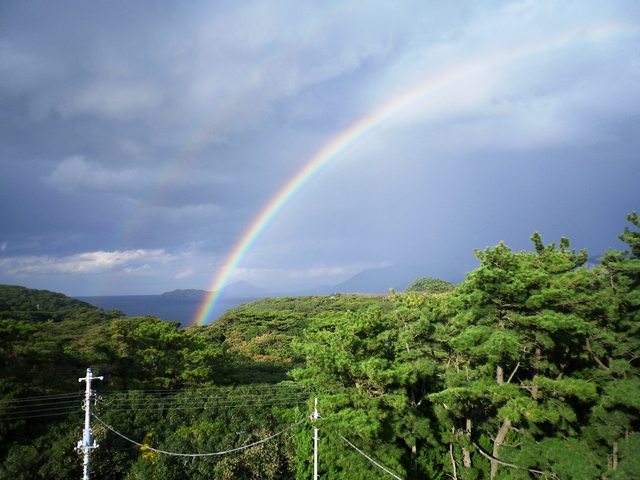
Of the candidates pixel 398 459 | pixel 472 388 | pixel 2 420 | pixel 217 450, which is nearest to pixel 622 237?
pixel 472 388

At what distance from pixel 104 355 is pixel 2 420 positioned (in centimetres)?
541

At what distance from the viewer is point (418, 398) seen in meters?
11.9

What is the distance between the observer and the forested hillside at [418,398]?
909 centimetres

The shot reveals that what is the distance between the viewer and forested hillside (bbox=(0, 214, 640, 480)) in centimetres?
909

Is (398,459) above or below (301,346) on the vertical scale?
below

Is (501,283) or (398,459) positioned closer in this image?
(501,283)

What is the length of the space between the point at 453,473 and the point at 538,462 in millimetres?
3228

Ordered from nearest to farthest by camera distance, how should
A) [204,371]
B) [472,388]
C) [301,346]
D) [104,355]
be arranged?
[472,388]
[301,346]
[204,371]
[104,355]

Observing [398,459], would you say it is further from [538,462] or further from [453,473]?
[538,462]

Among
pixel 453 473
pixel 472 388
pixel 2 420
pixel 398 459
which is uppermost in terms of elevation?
pixel 472 388

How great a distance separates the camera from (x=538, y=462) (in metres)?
9.12

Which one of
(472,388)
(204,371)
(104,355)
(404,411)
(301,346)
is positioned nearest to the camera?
(472,388)

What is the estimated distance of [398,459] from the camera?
10750 mm

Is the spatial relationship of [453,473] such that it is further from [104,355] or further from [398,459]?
[104,355]
